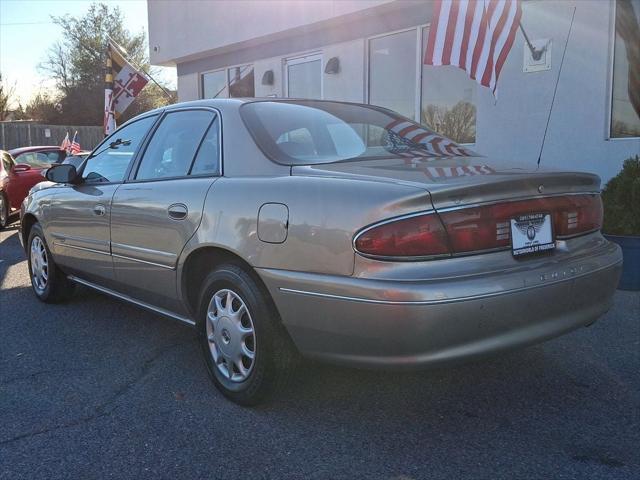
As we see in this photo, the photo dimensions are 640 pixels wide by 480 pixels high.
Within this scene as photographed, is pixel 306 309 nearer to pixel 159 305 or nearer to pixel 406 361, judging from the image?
pixel 406 361

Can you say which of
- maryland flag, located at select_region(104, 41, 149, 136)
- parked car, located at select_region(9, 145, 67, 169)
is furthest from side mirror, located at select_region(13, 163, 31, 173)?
maryland flag, located at select_region(104, 41, 149, 136)

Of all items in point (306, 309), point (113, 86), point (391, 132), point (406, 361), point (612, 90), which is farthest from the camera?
point (113, 86)

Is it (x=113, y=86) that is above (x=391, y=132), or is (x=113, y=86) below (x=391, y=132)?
above

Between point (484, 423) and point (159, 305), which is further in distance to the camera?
point (159, 305)

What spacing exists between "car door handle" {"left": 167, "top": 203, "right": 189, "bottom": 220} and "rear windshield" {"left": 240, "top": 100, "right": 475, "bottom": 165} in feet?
1.81

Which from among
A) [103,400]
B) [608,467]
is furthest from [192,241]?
[608,467]

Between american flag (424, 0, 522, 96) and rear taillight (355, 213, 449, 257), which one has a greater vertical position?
american flag (424, 0, 522, 96)

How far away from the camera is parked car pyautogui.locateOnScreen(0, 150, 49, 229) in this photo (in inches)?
412

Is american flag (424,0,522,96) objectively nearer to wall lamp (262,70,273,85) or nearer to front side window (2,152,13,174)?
wall lamp (262,70,273,85)

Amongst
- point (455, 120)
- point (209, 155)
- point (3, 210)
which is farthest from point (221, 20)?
point (209, 155)

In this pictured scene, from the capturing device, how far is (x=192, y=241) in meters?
3.16

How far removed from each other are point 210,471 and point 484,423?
4.21 ft

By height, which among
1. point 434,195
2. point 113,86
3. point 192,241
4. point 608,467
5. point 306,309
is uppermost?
point 113,86

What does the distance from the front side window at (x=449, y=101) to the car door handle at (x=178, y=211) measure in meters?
5.67
